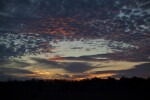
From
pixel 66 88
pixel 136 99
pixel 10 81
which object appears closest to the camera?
pixel 136 99

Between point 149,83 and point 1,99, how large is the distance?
2988cm

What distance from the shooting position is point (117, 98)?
27.7 metres

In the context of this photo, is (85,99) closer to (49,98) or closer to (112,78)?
(49,98)

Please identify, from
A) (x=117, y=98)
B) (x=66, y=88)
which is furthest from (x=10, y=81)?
(x=117, y=98)

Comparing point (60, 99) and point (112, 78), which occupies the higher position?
point (112, 78)

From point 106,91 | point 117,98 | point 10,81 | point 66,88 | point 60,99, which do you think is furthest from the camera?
point 10,81

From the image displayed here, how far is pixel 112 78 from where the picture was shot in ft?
140

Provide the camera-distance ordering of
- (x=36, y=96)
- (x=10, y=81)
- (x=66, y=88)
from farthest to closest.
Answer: (x=10, y=81), (x=66, y=88), (x=36, y=96)

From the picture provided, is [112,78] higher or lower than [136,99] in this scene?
higher

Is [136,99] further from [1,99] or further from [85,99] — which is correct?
[1,99]

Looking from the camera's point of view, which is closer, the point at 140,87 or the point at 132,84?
the point at 140,87

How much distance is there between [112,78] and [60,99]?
1786 centimetres

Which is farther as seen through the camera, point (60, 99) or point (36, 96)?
point (36, 96)

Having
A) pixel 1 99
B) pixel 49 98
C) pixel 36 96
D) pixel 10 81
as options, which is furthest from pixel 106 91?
pixel 10 81
